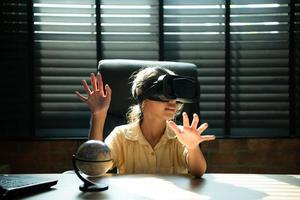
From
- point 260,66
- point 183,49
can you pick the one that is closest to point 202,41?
point 183,49

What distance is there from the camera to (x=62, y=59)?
9.39ft

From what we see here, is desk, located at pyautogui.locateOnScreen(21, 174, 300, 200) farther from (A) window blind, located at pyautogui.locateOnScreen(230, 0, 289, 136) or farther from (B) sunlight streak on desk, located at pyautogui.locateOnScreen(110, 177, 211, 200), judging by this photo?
(A) window blind, located at pyautogui.locateOnScreen(230, 0, 289, 136)

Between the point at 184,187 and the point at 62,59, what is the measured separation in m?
1.81

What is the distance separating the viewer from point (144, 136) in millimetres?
1823

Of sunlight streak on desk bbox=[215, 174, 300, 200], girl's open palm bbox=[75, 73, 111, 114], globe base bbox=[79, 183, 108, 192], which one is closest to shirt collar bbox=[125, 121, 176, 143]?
girl's open palm bbox=[75, 73, 111, 114]

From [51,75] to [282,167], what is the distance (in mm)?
1818

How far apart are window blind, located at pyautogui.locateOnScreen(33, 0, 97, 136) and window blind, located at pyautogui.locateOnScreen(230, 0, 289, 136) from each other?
1.05 metres

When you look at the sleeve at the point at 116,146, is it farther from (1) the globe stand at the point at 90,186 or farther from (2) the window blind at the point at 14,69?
(2) the window blind at the point at 14,69

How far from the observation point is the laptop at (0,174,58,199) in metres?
1.21

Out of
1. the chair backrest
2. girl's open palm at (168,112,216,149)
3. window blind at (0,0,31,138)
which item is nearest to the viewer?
girl's open palm at (168,112,216,149)

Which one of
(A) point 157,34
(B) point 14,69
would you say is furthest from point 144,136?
(B) point 14,69

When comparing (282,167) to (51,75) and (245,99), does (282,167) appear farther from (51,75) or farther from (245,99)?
(51,75)

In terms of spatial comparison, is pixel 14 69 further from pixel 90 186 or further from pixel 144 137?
pixel 90 186

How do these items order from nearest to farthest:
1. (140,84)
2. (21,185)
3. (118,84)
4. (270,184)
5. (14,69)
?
(21,185) < (270,184) < (140,84) < (118,84) < (14,69)
